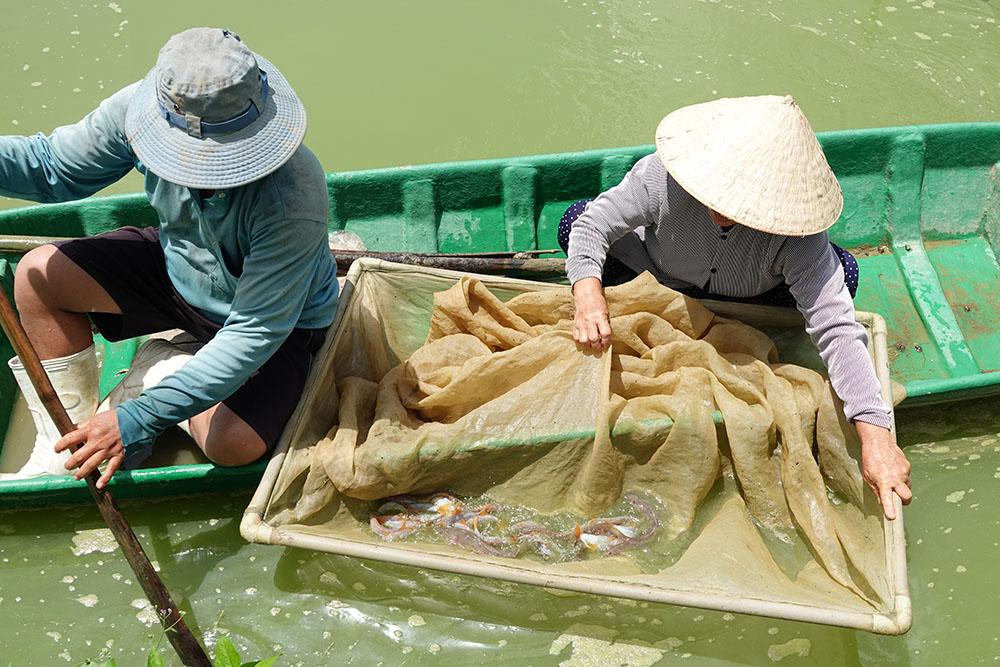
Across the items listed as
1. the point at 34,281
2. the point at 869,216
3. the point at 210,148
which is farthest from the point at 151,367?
the point at 869,216

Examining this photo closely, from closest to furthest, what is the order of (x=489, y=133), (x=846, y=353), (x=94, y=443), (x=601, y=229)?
(x=94, y=443) < (x=846, y=353) < (x=601, y=229) < (x=489, y=133)

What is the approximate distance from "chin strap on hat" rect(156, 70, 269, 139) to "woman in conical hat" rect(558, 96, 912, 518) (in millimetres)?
1006

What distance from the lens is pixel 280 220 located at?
211cm

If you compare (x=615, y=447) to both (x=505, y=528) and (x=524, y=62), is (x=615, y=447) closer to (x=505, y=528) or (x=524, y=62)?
(x=505, y=528)

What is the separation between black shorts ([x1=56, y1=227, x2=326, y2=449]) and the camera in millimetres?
2461

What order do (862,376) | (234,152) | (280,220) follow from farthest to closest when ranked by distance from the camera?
(862,376) < (280,220) < (234,152)

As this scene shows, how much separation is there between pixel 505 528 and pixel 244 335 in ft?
3.06

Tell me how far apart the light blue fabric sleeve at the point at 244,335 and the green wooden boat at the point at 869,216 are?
0.95 metres

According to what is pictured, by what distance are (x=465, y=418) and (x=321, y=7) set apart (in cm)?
341

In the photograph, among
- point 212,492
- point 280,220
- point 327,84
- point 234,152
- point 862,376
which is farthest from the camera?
point 327,84

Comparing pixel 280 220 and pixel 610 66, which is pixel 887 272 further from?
pixel 280 220

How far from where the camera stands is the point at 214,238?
2.19 meters

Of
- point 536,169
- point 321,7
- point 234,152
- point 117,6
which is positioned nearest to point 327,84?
point 321,7

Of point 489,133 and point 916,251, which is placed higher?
point 489,133
